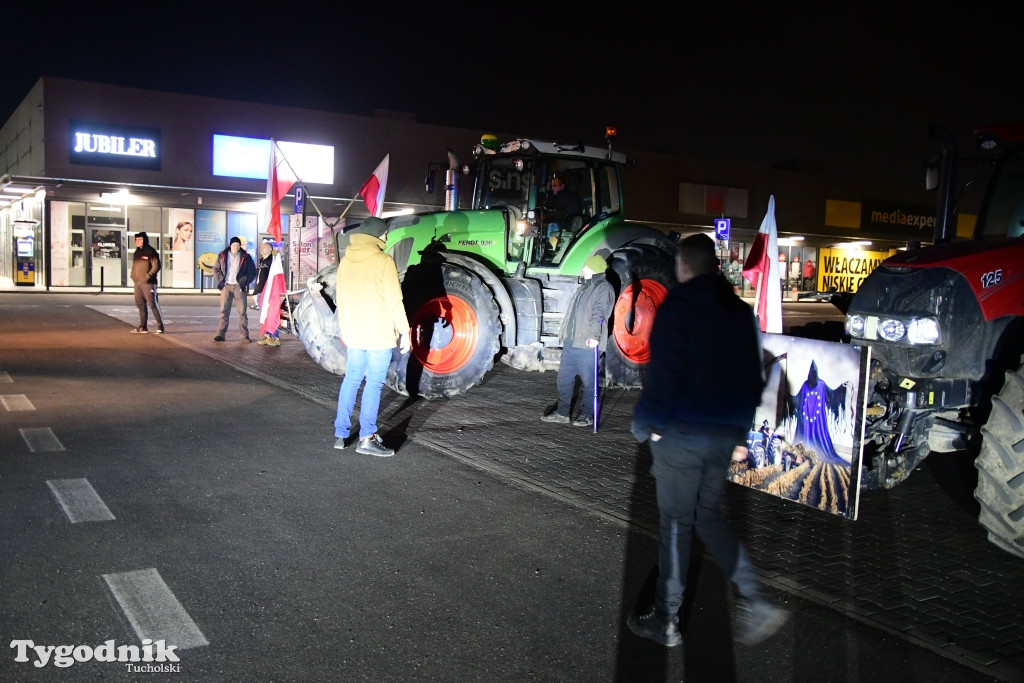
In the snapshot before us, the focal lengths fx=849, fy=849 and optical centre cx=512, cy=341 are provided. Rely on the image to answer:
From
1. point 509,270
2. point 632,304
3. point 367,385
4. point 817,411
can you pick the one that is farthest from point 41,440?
point 632,304

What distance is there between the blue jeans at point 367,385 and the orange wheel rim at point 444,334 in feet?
7.38

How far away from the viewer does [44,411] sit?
28.3ft

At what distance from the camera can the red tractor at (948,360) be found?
5.14 metres

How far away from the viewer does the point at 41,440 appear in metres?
7.41

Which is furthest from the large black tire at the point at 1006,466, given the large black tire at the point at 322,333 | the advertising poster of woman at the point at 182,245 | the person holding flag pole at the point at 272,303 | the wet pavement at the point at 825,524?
the advertising poster of woman at the point at 182,245

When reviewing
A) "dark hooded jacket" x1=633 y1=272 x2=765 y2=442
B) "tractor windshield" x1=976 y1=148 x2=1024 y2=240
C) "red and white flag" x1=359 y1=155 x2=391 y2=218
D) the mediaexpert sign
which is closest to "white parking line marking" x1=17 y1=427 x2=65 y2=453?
"dark hooded jacket" x1=633 y1=272 x2=765 y2=442

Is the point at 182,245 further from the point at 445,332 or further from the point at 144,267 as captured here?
the point at 445,332

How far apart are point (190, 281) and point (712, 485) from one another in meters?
31.6

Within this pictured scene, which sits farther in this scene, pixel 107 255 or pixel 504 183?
pixel 107 255

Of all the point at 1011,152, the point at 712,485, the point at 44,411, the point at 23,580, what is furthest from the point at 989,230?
the point at 44,411

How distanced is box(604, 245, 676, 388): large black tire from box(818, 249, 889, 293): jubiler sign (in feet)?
117

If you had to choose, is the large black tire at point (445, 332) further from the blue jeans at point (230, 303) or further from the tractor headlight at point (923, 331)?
the blue jeans at point (230, 303)

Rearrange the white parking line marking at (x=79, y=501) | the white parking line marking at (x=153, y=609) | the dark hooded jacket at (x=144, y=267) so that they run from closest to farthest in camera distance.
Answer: the white parking line marking at (x=153, y=609), the white parking line marking at (x=79, y=501), the dark hooded jacket at (x=144, y=267)

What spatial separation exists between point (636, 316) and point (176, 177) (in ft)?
78.9
